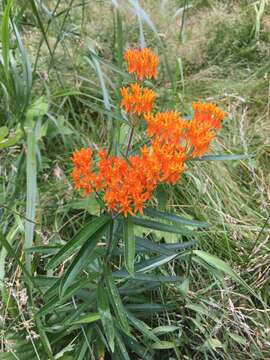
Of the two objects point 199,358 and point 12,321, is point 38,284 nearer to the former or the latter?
point 12,321

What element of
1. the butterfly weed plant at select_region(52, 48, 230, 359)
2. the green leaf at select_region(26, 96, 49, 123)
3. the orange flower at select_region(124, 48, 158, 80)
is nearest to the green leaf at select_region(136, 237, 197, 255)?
the butterfly weed plant at select_region(52, 48, 230, 359)

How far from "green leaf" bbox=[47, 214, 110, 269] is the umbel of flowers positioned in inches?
1.7

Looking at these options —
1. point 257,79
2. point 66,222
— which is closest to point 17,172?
point 66,222

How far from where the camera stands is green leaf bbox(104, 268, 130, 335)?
1.14m

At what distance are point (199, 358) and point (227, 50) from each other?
61.6 inches

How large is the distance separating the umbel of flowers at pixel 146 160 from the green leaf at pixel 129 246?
0.09 ft

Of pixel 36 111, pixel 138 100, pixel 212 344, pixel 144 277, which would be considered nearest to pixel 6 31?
pixel 36 111

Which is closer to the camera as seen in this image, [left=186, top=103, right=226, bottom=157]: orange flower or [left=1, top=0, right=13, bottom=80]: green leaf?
[left=186, top=103, right=226, bottom=157]: orange flower

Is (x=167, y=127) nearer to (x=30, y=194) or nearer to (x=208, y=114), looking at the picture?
(x=208, y=114)

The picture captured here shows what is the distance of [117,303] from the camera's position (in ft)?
3.84

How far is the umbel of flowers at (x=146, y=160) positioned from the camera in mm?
1055

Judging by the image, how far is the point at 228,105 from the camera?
2203 millimetres

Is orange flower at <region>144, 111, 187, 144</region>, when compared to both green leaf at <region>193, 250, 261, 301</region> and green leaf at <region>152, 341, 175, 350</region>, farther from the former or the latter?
green leaf at <region>152, 341, 175, 350</region>

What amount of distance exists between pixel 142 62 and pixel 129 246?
41 centimetres
